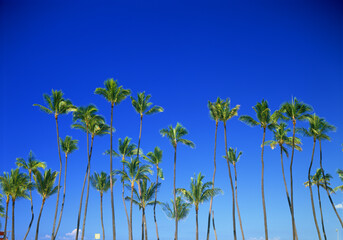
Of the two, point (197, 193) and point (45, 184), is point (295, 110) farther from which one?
point (45, 184)

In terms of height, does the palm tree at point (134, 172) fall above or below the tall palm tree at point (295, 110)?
below

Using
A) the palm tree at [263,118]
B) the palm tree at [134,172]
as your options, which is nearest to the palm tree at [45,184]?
the palm tree at [134,172]

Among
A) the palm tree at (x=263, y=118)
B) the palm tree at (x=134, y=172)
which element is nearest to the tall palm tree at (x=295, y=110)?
the palm tree at (x=263, y=118)

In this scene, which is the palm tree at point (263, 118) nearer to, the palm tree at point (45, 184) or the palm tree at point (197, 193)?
the palm tree at point (197, 193)

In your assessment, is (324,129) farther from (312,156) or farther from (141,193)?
(141,193)

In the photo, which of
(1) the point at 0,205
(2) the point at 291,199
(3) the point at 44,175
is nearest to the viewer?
(2) the point at 291,199

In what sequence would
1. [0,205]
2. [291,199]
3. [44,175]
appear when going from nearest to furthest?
1. [291,199]
2. [44,175]
3. [0,205]

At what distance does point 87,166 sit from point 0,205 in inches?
812

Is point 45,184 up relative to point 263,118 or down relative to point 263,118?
down

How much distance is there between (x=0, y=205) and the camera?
51.2 metres

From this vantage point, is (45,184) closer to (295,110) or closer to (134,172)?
(134,172)

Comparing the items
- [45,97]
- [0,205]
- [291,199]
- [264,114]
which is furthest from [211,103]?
[0,205]

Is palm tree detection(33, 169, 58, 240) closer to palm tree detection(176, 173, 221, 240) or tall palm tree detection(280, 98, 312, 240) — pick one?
palm tree detection(176, 173, 221, 240)

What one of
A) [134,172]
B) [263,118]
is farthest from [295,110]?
[134,172]
